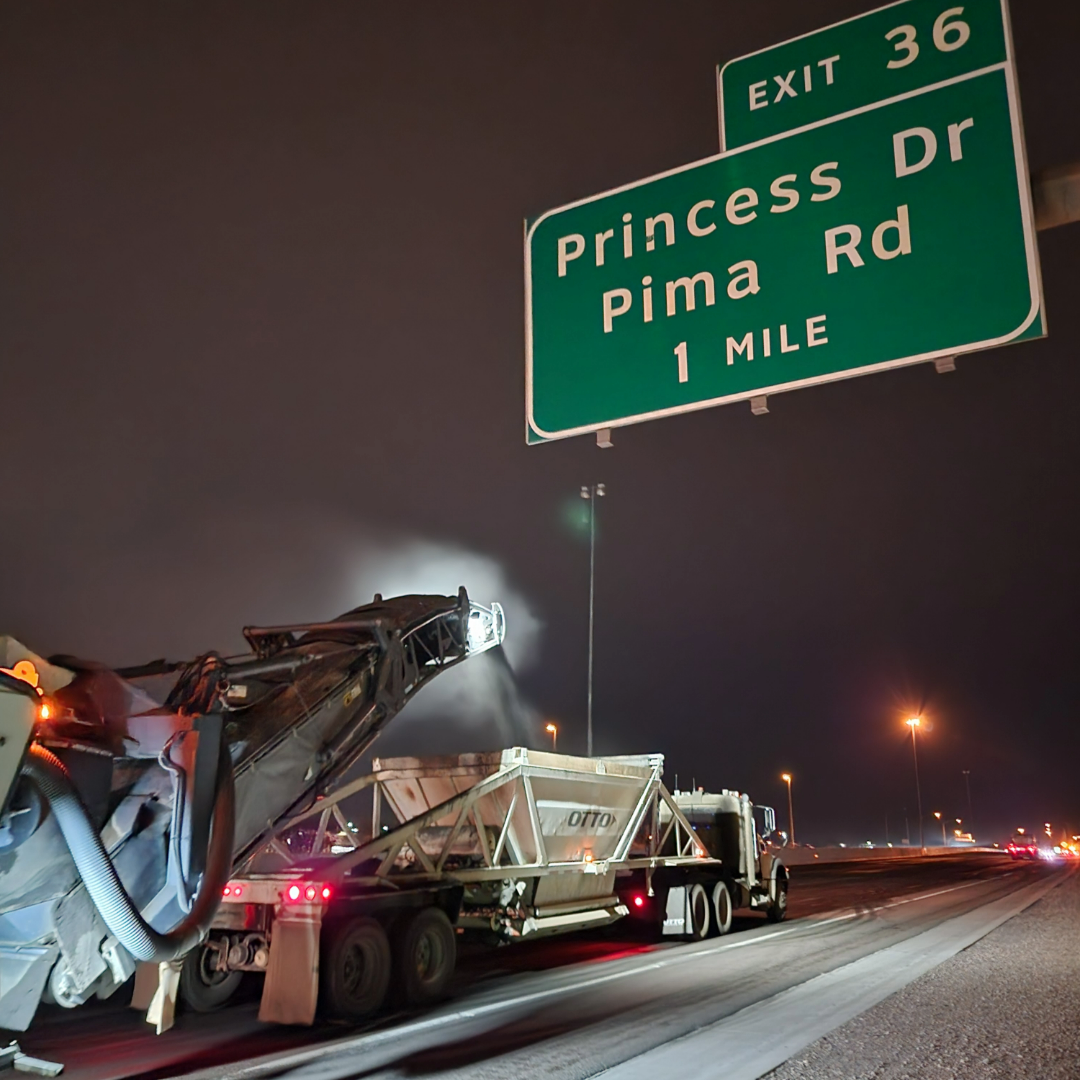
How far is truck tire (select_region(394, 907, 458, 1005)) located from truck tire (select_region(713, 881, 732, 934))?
6991 millimetres

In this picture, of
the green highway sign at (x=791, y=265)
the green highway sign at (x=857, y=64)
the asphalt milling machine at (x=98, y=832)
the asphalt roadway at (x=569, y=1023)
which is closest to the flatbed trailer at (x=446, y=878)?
the asphalt roadway at (x=569, y=1023)

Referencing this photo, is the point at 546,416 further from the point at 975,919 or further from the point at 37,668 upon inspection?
the point at 975,919

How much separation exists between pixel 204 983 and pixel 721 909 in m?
9.41

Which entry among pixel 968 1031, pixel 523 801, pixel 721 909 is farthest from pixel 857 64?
pixel 721 909

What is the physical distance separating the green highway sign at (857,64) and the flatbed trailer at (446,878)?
728 cm

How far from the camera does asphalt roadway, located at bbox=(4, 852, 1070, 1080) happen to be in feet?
24.5

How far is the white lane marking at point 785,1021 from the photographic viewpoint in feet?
23.5

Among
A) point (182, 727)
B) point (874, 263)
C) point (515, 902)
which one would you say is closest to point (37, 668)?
point (182, 727)

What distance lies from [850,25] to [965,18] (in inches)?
23.2

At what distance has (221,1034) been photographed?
883cm

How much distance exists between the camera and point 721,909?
16688 mm

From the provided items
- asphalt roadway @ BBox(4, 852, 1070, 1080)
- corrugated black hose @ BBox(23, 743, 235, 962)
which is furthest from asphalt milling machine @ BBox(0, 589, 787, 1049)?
asphalt roadway @ BBox(4, 852, 1070, 1080)

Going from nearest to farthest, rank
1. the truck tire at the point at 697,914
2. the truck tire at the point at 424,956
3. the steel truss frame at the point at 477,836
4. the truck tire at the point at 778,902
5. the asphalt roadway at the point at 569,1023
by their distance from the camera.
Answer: the asphalt roadway at the point at 569,1023 < the truck tire at the point at 424,956 < the steel truss frame at the point at 477,836 < the truck tire at the point at 697,914 < the truck tire at the point at 778,902

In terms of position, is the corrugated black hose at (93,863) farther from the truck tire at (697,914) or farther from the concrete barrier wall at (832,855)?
the concrete barrier wall at (832,855)
